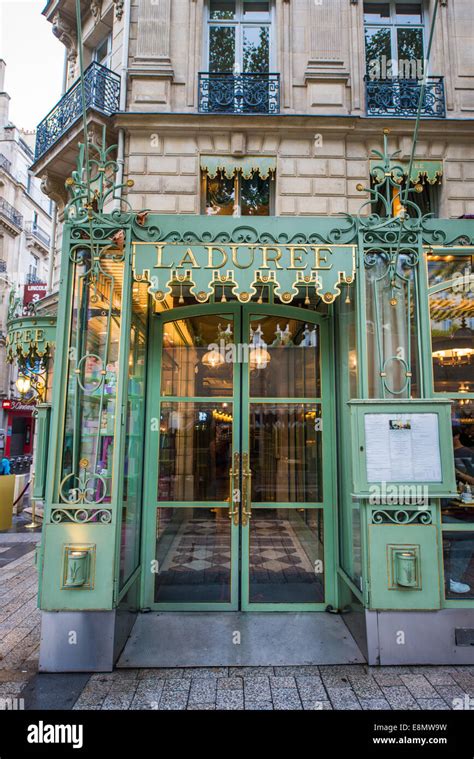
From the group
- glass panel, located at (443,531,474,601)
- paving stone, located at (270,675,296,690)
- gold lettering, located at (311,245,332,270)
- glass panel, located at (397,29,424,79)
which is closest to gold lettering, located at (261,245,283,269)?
gold lettering, located at (311,245,332,270)

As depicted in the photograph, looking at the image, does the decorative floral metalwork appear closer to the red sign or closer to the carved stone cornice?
Result: the carved stone cornice

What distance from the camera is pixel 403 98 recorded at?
9062 millimetres

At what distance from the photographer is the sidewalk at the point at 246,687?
3.43 meters

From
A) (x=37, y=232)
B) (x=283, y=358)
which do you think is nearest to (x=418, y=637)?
(x=283, y=358)

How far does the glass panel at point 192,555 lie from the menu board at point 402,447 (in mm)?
2020

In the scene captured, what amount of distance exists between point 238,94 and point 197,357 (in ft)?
21.7

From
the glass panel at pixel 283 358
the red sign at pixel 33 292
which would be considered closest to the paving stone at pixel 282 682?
the glass panel at pixel 283 358

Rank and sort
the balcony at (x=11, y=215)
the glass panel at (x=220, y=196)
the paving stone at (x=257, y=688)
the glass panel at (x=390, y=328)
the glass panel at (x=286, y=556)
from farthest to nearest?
the balcony at (x=11, y=215), the glass panel at (x=220, y=196), the glass panel at (x=286, y=556), the glass panel at (x=390, y=328), the paving stone at (x=257, y=688)

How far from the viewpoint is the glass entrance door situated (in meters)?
5.16

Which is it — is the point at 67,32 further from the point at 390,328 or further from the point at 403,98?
the point at 390,328

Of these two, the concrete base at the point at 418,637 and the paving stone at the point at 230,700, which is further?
the concrete base at the point at 418,637

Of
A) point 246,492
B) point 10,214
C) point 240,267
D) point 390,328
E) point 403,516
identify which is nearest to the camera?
point 403,516

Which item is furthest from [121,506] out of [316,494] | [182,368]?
[316,494]

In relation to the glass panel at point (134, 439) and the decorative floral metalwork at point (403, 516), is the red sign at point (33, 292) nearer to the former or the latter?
the glass panel at point (134, 439)
